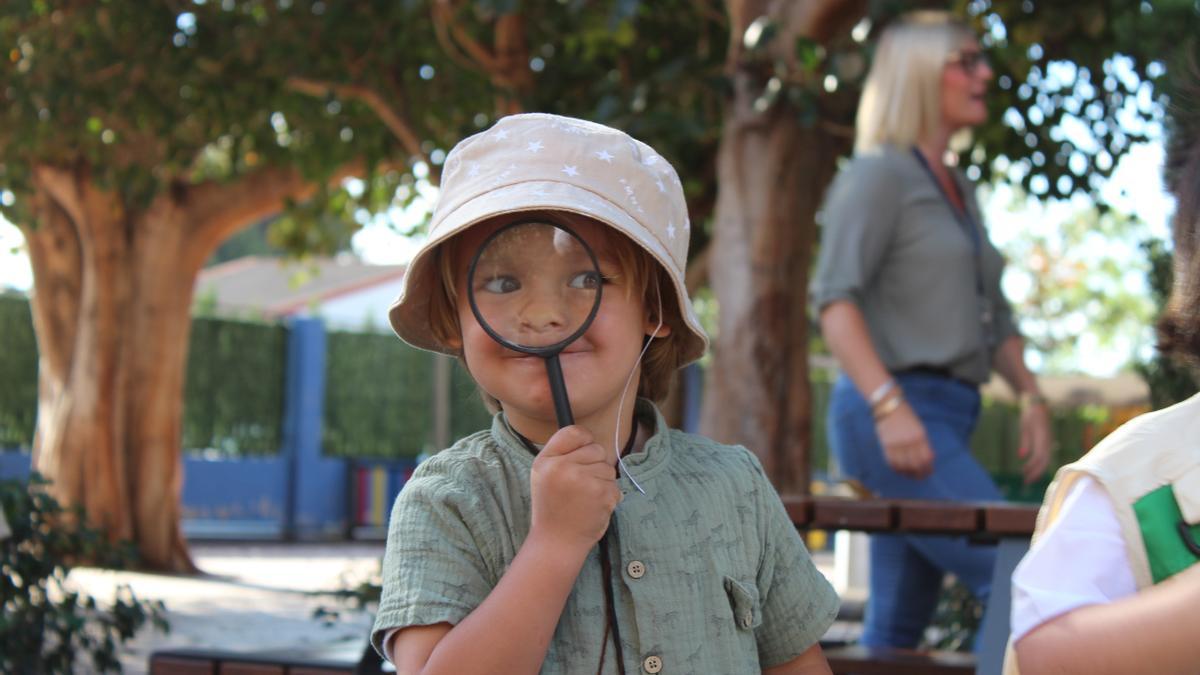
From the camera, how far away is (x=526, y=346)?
1875 millimetres

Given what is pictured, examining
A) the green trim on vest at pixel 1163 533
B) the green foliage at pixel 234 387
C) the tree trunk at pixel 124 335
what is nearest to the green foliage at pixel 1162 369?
the green trim on vest at pixel 1163 533

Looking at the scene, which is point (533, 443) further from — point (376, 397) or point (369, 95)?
point (376, 397)

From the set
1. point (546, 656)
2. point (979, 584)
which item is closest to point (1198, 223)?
point (546, 656)

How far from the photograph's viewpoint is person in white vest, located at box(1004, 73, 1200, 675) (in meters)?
1.46

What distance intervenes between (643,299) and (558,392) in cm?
28

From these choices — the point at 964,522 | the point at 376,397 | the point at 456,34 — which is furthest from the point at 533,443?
the point at 376,397

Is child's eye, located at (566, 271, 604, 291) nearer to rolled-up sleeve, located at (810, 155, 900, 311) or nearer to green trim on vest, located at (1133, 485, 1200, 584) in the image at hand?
green trim on vest, located at (1133, 485, 1200, 584)

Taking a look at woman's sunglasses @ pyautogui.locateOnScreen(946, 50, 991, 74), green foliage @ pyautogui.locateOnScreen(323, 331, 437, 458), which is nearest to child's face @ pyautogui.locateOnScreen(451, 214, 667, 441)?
woman's sunglasses @ pyautogui.locateOnScreen(946, 50, 991, 74)

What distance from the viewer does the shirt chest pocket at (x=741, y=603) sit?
1.98m

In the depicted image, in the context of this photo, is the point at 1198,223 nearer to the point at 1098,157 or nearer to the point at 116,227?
the point at 1098,157

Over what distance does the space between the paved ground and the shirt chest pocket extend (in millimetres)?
2672

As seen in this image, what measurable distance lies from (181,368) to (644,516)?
11883 mm

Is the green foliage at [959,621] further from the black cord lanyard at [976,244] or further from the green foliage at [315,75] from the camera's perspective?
the green foliage at [315,75]

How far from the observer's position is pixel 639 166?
204cm
